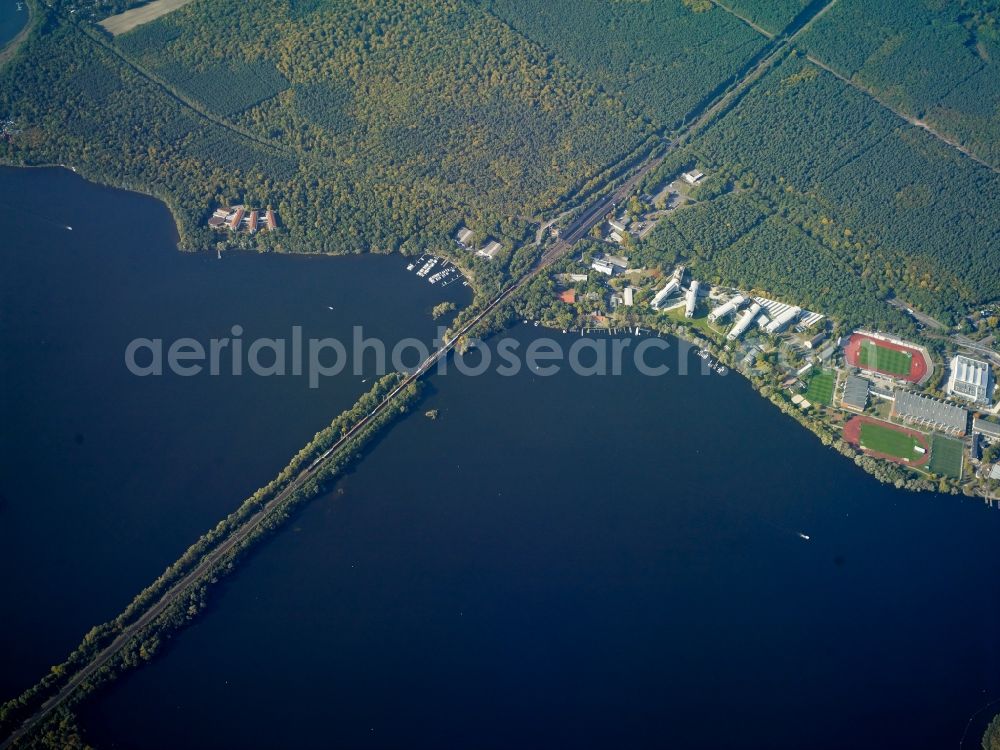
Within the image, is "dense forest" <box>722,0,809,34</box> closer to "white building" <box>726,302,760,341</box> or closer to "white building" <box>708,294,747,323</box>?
"white building" <box>708,294,747,323</box>

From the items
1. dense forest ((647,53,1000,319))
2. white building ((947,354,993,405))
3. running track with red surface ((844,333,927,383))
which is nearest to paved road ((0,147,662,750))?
dense forest ((647,53,1000,319))

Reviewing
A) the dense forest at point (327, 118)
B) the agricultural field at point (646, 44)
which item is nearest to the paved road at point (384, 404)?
the agricultural field at point (646, 44)

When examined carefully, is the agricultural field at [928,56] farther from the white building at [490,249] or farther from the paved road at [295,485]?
the white building at [490,249]

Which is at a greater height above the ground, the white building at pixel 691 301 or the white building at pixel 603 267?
the white building at pixel 603 267

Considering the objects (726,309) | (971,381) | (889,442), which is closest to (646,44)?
(726,309)

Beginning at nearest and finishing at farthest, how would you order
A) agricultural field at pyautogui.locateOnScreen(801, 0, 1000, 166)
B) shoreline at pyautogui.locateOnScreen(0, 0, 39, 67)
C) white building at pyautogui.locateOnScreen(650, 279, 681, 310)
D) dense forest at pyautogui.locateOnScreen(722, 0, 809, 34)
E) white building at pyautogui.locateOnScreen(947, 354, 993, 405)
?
white building at pyautogui.locateOnScreen(947, 354, 993, 405) < white building at pyautogui.locateOnScreen(650, 279, 681, 310) < agricultural field at pyautogui.locateOnScreen(801, 0, 1000, 166) < shoreline at pyautogui.locateOnScreen(0, 0, 39, 67) < dense forest at pyautogui.locateOnScreen(722, 0, 809, 34)

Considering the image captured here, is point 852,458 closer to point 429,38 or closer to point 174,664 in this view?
point 174,664
